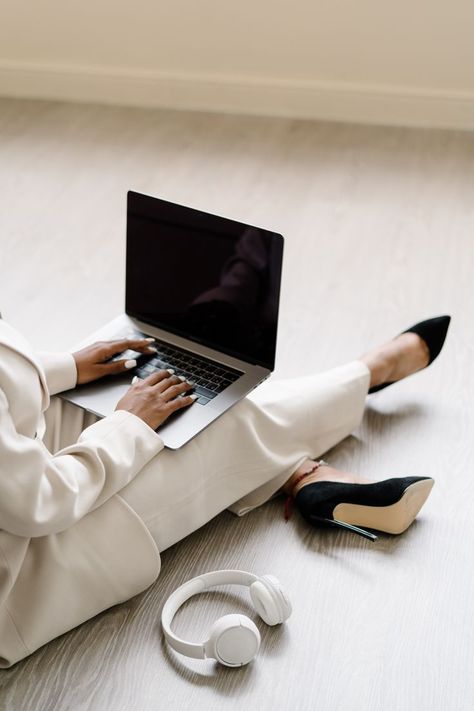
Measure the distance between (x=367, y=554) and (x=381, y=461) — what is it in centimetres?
25

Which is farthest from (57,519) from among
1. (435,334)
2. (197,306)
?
(435,334)

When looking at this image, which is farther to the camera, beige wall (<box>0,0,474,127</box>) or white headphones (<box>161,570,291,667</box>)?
beige wall (<box>0,0,474,127</box>)

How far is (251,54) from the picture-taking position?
3.05 metres

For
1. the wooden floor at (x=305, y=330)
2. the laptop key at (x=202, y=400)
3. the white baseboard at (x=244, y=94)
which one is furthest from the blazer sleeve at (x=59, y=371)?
the white baseboard at (x=244, y=94)

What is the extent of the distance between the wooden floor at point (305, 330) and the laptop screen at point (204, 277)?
328 mm

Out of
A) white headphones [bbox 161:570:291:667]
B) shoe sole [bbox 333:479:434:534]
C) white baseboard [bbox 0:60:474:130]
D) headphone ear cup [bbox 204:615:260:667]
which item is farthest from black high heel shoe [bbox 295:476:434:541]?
white baseboard [bbox 0:60:474:130]

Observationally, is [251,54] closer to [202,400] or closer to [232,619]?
[202,400]

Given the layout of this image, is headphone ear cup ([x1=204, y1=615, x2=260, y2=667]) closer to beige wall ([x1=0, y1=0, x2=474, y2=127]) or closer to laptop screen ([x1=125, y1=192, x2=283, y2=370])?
laptop screen ([x1=125, y1=192, x2=283, y2=370])

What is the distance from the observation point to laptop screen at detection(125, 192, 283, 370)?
4.85 feet

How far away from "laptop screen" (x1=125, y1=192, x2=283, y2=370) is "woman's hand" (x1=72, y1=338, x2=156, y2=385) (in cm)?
11

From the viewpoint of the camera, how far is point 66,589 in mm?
1267

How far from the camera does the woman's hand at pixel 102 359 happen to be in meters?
1.49

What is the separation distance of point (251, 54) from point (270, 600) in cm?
223

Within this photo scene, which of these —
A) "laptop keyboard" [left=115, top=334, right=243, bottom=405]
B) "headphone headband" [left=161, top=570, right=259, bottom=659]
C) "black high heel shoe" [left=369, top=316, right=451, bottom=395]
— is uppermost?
"laptop keyboard" [left=115, top=334, right=243, bottom=405]
